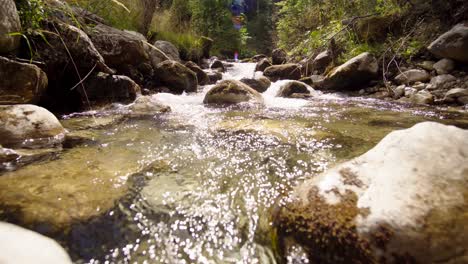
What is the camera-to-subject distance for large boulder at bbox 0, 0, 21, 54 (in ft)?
7.42

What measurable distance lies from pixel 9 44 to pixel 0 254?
2473mm

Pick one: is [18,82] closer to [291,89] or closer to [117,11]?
[117,11]

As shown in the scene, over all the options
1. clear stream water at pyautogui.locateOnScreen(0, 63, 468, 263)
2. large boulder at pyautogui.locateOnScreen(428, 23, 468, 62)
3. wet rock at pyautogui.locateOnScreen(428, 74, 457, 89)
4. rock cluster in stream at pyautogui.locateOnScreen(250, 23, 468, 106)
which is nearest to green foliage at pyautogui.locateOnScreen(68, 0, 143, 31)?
clear stream water at pyautogui.locateOnScreen(0, 63, 468, 263)

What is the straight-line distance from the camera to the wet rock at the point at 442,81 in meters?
4.27

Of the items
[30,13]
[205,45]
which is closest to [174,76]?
[30,13]

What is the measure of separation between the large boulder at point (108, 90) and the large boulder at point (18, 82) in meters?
1.05

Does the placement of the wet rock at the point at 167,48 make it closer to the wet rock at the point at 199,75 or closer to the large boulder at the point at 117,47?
the wet rock at the point at 199,75

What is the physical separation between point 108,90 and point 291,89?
3660 mm

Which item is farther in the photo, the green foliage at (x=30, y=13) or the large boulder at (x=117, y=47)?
the large boulder at (x=117, y=47)

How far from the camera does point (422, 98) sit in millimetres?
4156

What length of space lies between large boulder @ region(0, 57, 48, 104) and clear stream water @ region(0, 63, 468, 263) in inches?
21.6

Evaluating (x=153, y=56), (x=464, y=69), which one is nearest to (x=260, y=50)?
(x=153, y=56)

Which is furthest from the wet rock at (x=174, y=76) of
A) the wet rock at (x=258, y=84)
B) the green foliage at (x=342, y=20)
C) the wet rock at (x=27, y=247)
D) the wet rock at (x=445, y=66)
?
the wet rock at (x=27, y=247)

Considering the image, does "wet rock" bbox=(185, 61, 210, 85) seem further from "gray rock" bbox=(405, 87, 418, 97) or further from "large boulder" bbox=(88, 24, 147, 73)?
"gray rock" bbox=(405, 87, 418, 97)
